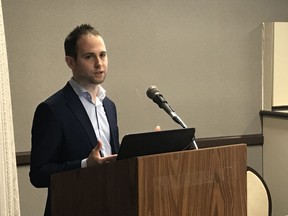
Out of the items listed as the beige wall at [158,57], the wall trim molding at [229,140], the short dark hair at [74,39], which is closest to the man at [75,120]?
the short dark hair at [74,39]

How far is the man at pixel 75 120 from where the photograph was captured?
175 cm

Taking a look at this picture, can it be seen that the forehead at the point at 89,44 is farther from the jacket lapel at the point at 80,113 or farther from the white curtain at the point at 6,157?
the white curtain at the point at 6,157

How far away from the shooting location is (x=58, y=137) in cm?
176

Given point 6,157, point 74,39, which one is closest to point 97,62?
point 74,39

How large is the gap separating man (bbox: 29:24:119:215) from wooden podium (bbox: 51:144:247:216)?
32cm

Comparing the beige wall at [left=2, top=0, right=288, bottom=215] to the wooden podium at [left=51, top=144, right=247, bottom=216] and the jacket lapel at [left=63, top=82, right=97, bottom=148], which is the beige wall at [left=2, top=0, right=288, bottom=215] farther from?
the wooden podium at [left=51, top=144, right=247, bottom=216]

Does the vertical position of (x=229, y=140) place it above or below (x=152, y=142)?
below

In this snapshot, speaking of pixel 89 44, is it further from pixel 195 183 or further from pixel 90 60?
pixel 195 183

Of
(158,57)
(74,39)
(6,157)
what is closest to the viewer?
(6,157)

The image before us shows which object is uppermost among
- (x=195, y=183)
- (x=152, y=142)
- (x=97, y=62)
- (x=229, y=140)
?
(x=97, y=62)

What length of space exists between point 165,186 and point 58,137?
671 mm

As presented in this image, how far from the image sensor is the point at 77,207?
1.41 metres

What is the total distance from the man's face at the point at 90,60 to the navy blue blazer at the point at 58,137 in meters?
0.12

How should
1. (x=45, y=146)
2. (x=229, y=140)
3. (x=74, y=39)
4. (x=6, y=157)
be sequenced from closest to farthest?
(x=6, y=157)
(x=45, y=146)
(x=74, y=39)
(x=229, y=140)
